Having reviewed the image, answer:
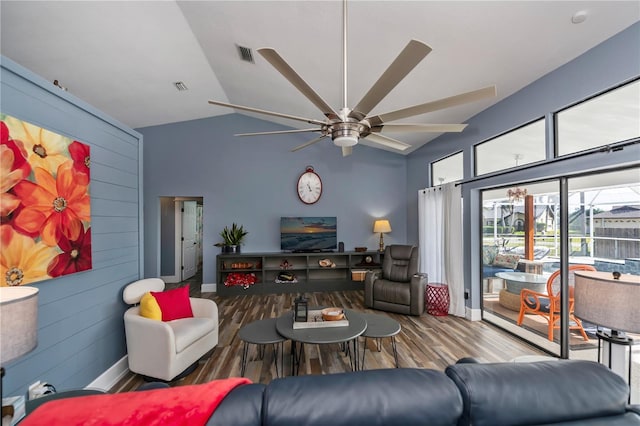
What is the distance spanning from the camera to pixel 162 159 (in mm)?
5270

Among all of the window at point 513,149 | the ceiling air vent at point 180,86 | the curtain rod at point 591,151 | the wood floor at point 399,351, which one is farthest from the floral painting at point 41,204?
the window at point 513,149

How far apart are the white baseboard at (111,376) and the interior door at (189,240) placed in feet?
13.0

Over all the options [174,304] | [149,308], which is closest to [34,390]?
[149,308]

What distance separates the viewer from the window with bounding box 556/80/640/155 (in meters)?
1.99

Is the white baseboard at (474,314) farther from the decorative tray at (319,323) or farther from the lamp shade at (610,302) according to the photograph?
the lamp shade at (610,302)

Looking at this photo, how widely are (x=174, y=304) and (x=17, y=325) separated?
1671 millimetres

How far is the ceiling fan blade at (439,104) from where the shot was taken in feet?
4.88

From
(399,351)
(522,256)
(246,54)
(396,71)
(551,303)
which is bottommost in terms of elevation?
(399,351)

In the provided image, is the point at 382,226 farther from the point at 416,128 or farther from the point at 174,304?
the point at 174,304

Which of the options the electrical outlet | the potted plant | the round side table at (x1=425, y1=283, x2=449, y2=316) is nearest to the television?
the potted plant

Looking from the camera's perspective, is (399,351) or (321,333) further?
(399,351)

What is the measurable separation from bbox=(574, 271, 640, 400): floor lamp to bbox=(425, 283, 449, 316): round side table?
254cm

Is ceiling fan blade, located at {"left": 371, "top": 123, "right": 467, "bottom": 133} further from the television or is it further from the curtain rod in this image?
the television

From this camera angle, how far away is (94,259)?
7.06 feet
